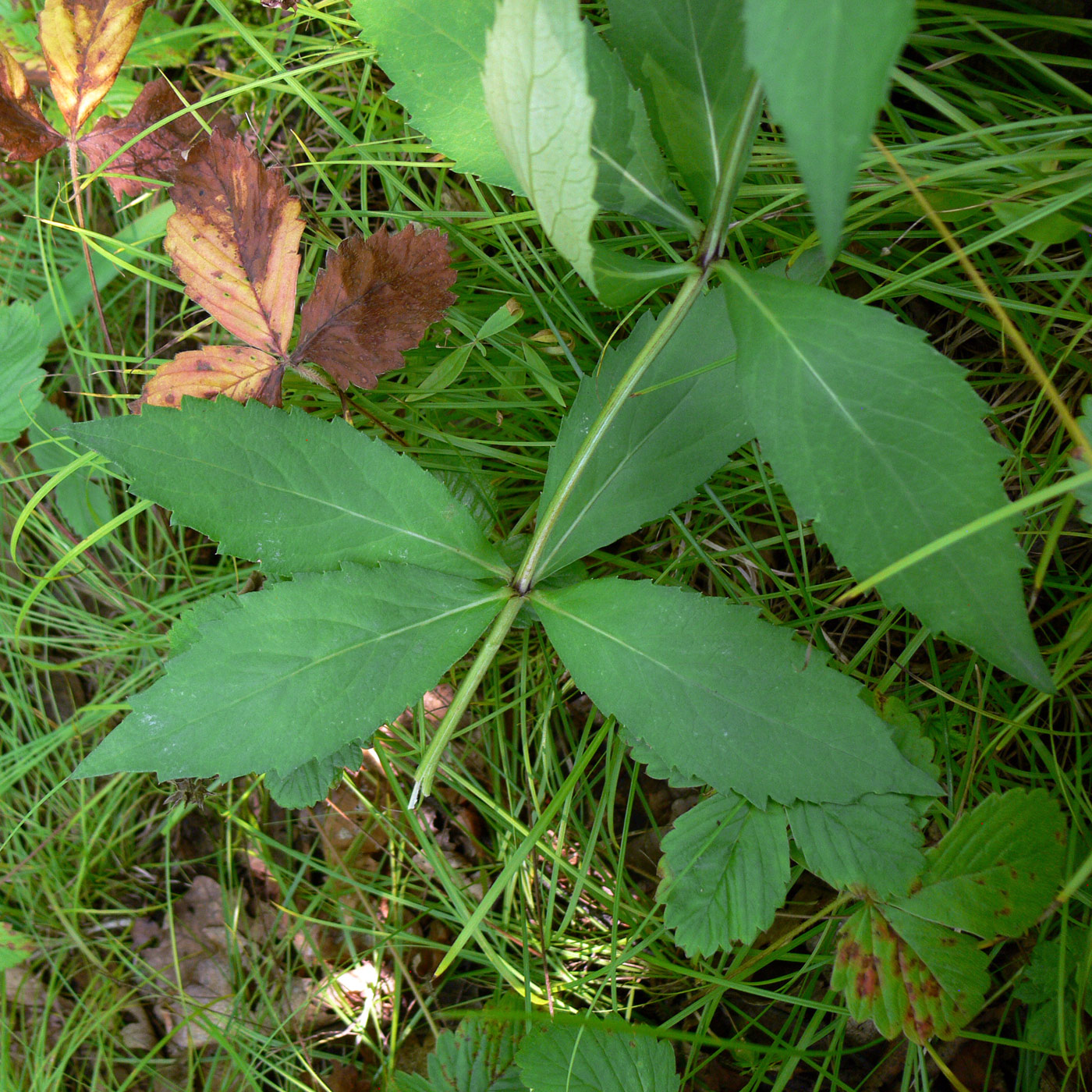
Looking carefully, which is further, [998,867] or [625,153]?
[998,867]

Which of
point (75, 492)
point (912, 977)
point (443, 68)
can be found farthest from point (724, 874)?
point (75, 492)

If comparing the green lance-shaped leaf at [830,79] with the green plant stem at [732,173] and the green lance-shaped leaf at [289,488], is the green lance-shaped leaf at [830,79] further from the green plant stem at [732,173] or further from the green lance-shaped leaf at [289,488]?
the green lance-shaped leaf at [289,488]

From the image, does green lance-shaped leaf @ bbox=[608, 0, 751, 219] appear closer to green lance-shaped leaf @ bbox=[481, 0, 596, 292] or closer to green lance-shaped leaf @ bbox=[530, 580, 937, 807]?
green lance-shaped leaf @ bbox=[481, 0, 596, 292]

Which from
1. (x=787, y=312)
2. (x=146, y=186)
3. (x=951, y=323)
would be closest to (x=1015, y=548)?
(x=787, y=312)

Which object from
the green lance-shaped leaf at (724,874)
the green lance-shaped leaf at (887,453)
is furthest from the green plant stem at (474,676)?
the green lance-shaped leaf at (887,453)

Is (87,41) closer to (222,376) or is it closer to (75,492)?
(222,376)

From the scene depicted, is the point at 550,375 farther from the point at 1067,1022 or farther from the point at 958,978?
the point at 1067,1022
